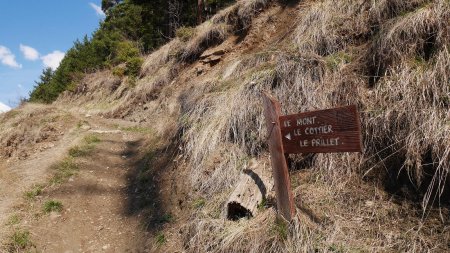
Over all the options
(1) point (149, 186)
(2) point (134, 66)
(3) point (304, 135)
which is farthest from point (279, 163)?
(2) point (134, 66)

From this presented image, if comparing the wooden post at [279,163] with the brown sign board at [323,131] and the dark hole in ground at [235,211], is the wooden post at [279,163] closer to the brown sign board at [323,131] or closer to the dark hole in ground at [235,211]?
the brown sign board at [323,131]

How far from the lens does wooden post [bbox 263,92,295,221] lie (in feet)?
10.7

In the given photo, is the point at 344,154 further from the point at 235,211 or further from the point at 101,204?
the point at 101,204

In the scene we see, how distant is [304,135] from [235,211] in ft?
4.83

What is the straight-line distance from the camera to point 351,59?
4.96 m

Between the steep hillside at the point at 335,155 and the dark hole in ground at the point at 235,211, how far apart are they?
10 centimetres

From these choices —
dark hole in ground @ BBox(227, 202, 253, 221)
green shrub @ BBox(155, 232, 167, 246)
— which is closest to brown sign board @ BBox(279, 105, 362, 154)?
dark hole in ground @ BBox(227, 202, 253, 221)

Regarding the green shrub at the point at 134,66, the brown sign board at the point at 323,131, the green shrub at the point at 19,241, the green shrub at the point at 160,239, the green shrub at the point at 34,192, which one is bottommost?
the green shrub at the point at 160,239

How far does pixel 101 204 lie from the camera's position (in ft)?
20.1

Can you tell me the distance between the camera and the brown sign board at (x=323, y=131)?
107 inches

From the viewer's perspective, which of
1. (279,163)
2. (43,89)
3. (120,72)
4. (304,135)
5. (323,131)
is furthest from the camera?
(43,89)

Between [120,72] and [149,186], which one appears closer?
[149,186]

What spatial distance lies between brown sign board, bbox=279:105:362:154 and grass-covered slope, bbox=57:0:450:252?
2.53ft

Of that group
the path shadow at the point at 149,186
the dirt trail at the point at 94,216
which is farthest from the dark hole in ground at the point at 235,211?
the dirt trail at the point at 94,216
